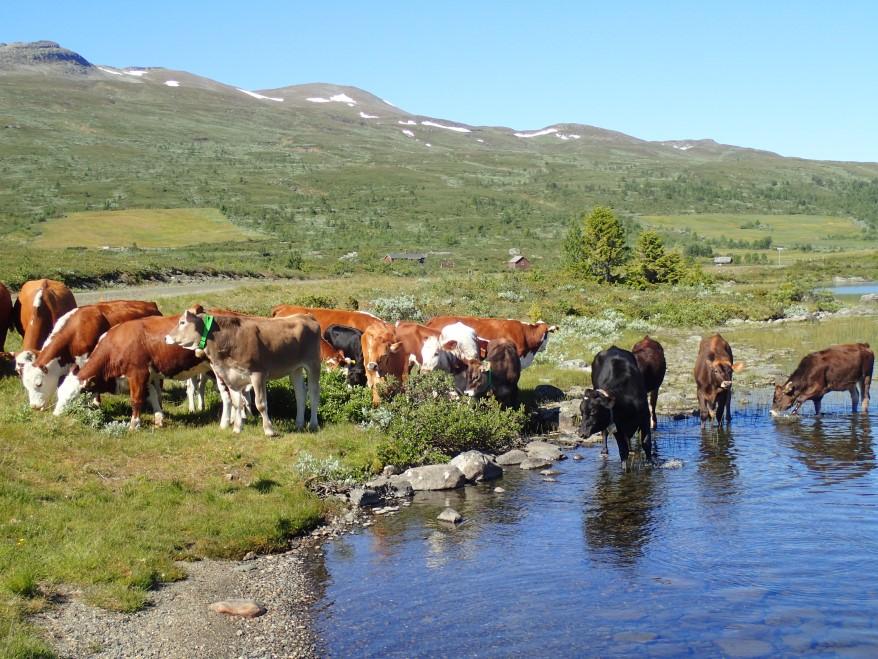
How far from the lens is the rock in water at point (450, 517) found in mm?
12891

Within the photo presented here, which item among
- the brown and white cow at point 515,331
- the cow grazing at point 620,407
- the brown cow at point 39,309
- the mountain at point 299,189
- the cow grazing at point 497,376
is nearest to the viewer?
the cow grazing at point 620,407

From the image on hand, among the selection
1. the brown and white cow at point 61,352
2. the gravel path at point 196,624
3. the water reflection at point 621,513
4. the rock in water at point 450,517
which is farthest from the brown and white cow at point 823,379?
the brown and white cow at point 61,352

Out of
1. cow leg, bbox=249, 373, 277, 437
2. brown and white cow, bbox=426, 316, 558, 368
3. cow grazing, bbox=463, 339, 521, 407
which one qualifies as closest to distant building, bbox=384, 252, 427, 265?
brown and white cow, bbox=426, 316, 558, 368

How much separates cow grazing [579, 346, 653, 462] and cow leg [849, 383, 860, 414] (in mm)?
7653

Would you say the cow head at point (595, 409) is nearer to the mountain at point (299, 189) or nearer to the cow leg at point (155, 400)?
the cow leg at point (155, 400)

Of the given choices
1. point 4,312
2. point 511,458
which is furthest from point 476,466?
point 4,312

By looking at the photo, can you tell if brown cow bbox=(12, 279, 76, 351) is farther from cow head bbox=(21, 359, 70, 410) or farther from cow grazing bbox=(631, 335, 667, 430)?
cow grazing bbox=(631, 335, 667, 430)

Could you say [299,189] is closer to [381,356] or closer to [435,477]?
[381,356]

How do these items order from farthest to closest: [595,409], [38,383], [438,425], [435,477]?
[438,425] → [595,409] → [38,383] → [435,477]

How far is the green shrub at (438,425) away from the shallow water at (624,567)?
4.69 feet

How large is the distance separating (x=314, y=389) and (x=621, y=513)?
5.81 meters

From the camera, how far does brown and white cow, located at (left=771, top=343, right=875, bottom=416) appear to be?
20781 mm

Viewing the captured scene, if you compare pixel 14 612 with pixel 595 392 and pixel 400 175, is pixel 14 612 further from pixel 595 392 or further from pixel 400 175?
pixel 400 175

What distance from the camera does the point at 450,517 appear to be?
1292 cm
